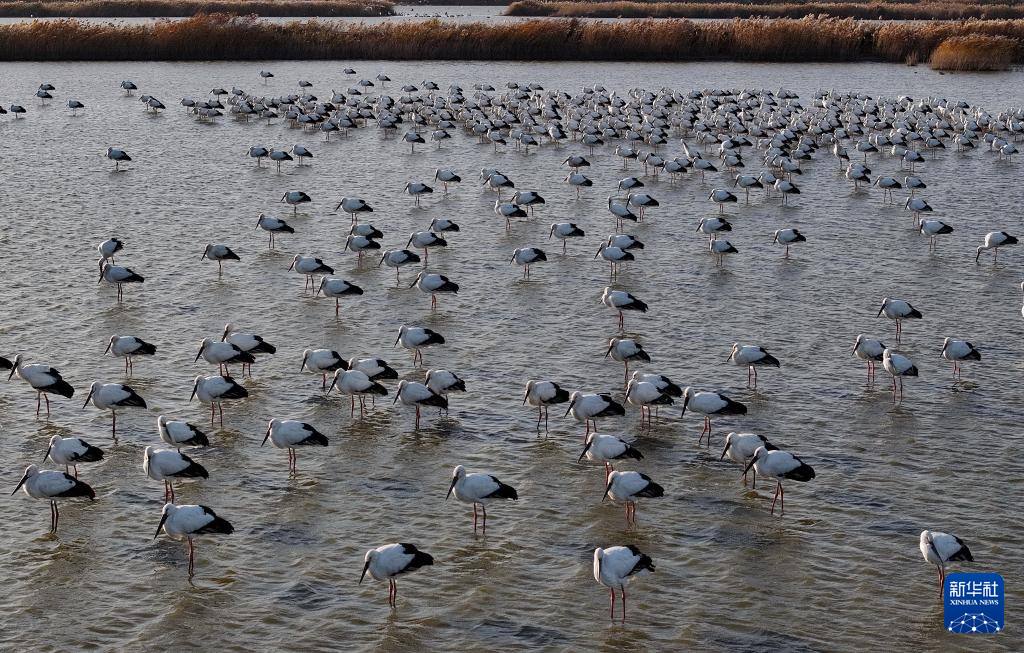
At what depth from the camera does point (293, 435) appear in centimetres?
1434

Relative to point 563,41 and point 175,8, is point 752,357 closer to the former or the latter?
point 563,41

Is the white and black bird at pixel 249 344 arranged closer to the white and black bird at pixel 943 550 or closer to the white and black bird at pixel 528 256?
the white and black bird at pixel 528 256

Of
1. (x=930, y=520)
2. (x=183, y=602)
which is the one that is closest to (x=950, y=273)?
(x=930, y=520)

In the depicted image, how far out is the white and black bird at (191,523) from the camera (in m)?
12.1

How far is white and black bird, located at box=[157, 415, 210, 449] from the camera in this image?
14.3 meters

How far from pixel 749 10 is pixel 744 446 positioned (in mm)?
79165

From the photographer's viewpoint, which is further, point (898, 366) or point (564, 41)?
point (564, 41)

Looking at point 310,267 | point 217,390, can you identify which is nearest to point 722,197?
point 310,267

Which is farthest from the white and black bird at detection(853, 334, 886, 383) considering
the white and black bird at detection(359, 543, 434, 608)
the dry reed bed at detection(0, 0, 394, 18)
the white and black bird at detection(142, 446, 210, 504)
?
the dry reed bed at detection(0, 0, 394, 18)

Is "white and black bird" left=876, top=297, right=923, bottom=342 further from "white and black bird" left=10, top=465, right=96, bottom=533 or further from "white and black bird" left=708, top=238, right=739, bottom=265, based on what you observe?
"white and black bird" left=10, top=465, right=96, bottom=533

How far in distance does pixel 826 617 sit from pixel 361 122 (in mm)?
32757

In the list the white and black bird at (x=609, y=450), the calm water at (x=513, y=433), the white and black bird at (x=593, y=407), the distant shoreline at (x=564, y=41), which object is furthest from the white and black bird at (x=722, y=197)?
the distant shoreline at (x=564, y=41)

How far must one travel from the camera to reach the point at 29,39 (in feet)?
189

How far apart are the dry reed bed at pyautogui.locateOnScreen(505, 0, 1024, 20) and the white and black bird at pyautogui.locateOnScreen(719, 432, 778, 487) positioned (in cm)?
7399
